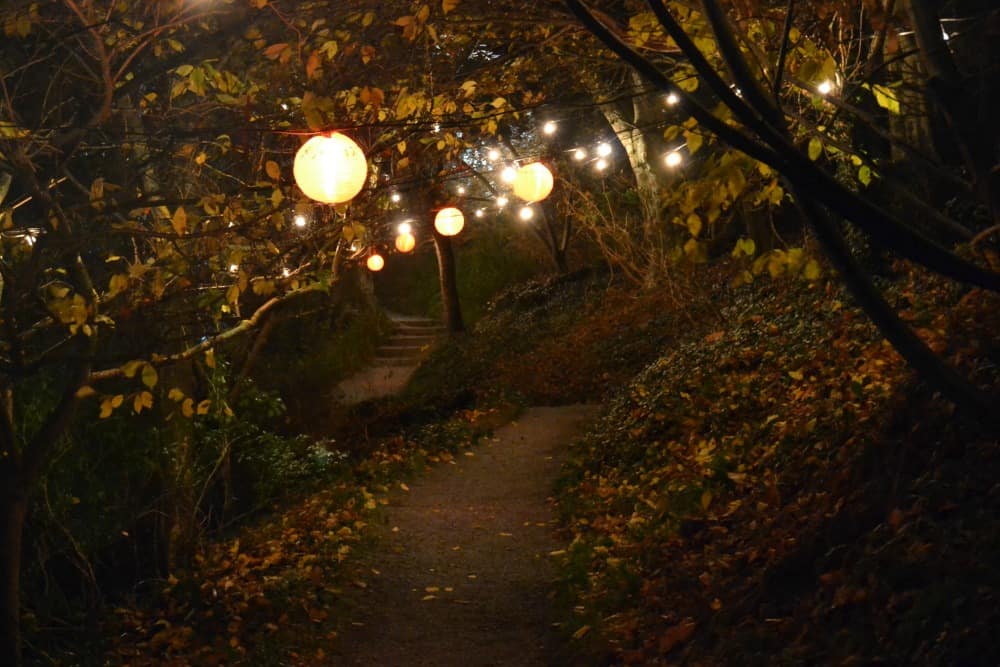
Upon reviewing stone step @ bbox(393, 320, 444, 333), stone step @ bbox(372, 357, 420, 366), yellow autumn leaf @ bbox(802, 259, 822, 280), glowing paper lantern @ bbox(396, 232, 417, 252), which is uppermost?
glowing paper lantern @ bbox(396, 232, 417, 252)

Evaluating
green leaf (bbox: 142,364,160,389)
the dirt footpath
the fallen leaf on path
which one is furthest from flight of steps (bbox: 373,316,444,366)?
the fallen leaf on path

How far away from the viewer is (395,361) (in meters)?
27.9

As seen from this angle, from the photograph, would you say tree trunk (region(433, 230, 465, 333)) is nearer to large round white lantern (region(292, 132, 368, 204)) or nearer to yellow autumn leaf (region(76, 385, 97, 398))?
large round white lantern (region(292, 132, 368, 204))

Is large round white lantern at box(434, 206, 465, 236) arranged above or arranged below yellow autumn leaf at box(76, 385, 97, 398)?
above

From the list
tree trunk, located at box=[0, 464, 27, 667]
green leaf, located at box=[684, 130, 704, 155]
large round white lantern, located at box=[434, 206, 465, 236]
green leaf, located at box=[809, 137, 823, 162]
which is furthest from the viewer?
large round white lantern, located at box=[434, 206, 465, 236]

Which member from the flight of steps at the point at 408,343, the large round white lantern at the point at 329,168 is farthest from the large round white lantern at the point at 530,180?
the flight of steps at the point at 408,343

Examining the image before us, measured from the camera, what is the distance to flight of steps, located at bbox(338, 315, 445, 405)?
78.9ft

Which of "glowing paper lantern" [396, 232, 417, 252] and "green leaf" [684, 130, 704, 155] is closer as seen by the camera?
"green leaf" [684, 130, 704, 155]

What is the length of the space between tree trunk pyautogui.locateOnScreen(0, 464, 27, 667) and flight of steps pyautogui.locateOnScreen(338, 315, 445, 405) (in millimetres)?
16055

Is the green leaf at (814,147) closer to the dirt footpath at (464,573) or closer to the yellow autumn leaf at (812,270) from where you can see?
the yellow autumn leaf at (812,270)

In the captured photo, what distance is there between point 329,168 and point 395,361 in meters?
21.9

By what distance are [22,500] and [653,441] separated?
22.3 ft

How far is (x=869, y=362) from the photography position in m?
7.59

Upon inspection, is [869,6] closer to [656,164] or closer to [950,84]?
[950,84]
